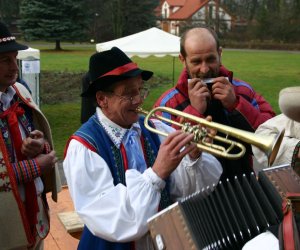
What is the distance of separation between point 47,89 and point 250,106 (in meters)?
13.6

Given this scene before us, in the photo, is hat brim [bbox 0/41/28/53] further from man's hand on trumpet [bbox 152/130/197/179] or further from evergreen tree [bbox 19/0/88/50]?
evergreen tree [bbox 19/0/88/50]

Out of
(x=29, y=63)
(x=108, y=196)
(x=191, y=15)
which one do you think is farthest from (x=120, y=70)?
(x=191, y=15)

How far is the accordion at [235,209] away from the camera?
2.05 meters

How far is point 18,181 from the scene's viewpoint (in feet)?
9.28

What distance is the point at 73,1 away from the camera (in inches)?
1512

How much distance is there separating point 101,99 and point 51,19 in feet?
126

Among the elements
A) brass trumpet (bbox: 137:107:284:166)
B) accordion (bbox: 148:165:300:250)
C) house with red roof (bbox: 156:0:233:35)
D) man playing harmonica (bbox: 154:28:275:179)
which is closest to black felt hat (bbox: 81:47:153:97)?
brass trumpet (bbox: 137:107:284:166)

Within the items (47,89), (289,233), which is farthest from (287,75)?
(289,233)

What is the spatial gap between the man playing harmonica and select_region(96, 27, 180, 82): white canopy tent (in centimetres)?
990

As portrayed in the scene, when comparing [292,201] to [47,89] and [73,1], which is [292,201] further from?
[73,1]

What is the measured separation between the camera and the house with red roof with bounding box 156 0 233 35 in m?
53.7

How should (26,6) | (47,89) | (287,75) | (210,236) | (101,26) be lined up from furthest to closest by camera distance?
(101,26) → (26,6) → (287,75) → (47,89) → (210,236)

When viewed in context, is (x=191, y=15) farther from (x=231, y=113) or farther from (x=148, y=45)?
(x=231, y=113)

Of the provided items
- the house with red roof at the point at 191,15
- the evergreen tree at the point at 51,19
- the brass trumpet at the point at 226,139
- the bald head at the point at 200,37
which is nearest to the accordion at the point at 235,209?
the brass trumpet at the point at 226,139
